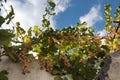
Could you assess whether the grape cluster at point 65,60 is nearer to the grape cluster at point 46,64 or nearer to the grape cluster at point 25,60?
the grape cluster at point 46,64

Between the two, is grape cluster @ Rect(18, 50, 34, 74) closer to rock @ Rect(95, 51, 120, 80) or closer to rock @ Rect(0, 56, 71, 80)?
rock @ Rect(0, 56, 71, 80)

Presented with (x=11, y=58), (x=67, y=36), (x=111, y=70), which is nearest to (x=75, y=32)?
(x=67, y=36)

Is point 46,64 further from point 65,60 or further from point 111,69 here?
point 111,69

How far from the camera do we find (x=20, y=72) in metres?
4.28

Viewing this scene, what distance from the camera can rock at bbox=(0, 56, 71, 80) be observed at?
13.9ft

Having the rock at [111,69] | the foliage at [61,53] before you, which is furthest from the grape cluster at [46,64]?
the rock at [111,69]

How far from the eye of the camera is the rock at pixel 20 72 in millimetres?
4234

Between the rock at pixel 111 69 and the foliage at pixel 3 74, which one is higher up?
the foliage at pixel 3 74

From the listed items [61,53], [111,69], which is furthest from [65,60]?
[111,69]

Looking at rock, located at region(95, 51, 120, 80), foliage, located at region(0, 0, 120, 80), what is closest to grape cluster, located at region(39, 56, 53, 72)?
foliage, located at region(0, 0, 120, 80)

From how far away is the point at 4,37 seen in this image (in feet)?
10.9

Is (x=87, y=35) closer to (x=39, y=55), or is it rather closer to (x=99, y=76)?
(x=39, y=55)

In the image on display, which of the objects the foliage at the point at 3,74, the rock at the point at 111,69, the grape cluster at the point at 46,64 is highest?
the grape cluster at the point at 46,64

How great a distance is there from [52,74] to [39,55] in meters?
0.30
